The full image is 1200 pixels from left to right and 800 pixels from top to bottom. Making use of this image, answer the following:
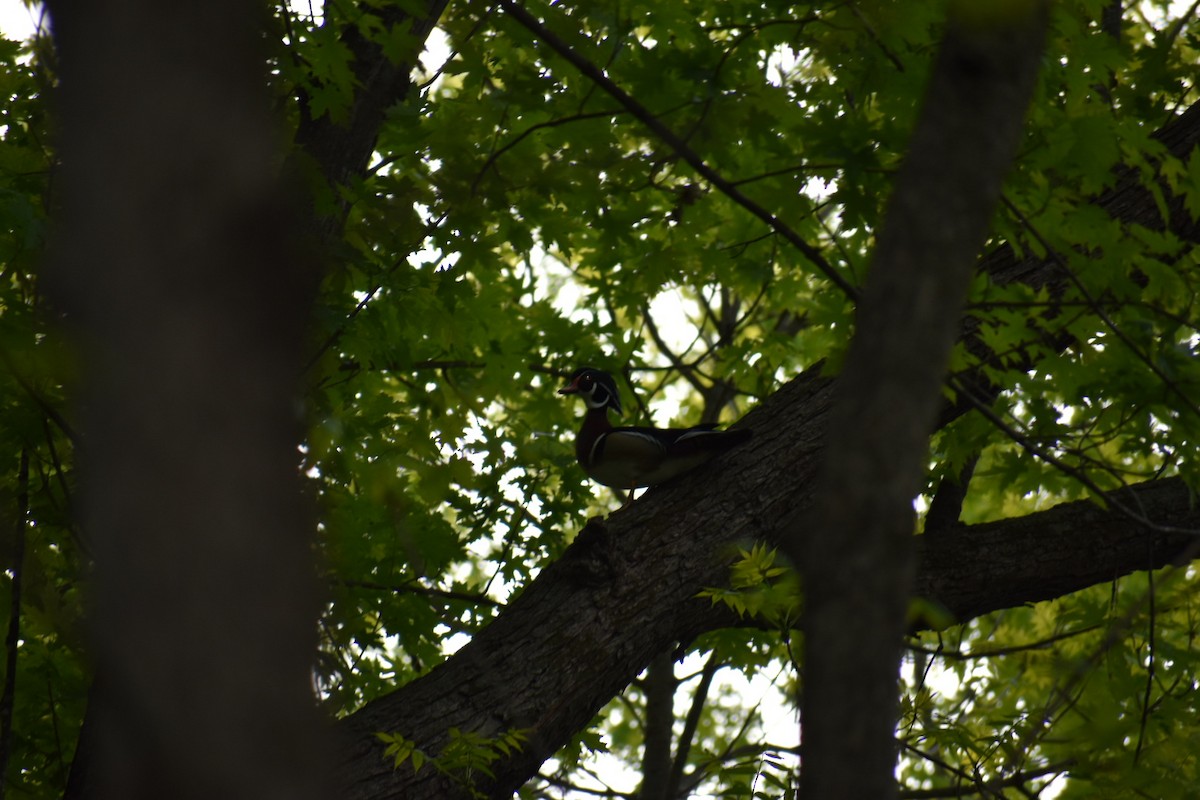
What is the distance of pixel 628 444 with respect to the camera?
621 cm

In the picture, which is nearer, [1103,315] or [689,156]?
[689,156]

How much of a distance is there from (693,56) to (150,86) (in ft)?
9.80

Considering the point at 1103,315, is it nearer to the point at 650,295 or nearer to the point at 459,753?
the point at 459,753

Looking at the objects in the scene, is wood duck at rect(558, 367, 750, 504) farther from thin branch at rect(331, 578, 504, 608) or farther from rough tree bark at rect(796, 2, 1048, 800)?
rough tree bark at rect(796, 2, 1048, 800)

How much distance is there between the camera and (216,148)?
1382 millimetres

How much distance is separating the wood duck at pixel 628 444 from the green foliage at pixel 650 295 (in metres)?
0.27

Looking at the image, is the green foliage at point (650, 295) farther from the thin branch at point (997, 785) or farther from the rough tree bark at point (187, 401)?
the rough tree bark at point (187, 401)

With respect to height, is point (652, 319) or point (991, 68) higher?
point (652, 319)

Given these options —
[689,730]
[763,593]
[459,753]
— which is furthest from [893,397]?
[689,730]

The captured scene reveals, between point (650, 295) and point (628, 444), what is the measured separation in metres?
1.08

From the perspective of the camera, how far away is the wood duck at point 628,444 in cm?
541

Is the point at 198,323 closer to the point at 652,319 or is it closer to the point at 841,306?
the point at 841,306

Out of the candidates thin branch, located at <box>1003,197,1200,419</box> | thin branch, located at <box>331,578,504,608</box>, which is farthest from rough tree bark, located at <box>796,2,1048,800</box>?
thin branch, located at <box>331,578,504,608</box>

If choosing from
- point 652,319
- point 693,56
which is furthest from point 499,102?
point 652,319
